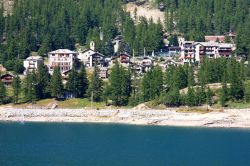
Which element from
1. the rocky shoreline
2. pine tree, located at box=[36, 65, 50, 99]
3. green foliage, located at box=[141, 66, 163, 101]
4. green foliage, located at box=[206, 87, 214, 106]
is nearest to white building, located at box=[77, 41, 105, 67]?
pine tree, located at box=[36, 65, 50, 99]

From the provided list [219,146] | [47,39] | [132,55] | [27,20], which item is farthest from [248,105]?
[27,20]

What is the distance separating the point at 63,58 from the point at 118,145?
6306 cm

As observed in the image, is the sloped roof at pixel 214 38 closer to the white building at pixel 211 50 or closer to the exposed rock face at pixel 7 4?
the white building at pixel 211 50

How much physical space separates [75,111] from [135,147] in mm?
30999

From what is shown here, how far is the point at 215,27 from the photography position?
159750 mm

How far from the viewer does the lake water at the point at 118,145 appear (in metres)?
69.5

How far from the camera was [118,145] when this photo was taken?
81375mm

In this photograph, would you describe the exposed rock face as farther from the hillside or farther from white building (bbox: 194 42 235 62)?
white building (bbox: 194 42 235 62)

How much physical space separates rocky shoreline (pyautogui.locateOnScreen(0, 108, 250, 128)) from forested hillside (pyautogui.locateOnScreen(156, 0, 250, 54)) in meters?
48.9

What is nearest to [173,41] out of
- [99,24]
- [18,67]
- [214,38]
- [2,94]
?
[214,38]

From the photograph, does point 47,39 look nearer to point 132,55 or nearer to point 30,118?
point 132,55

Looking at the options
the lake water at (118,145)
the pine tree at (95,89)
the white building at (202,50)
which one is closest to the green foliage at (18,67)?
the pine tree at (95,89)

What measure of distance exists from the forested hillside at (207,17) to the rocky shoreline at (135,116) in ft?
160

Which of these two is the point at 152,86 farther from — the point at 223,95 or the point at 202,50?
the point at 202,50
